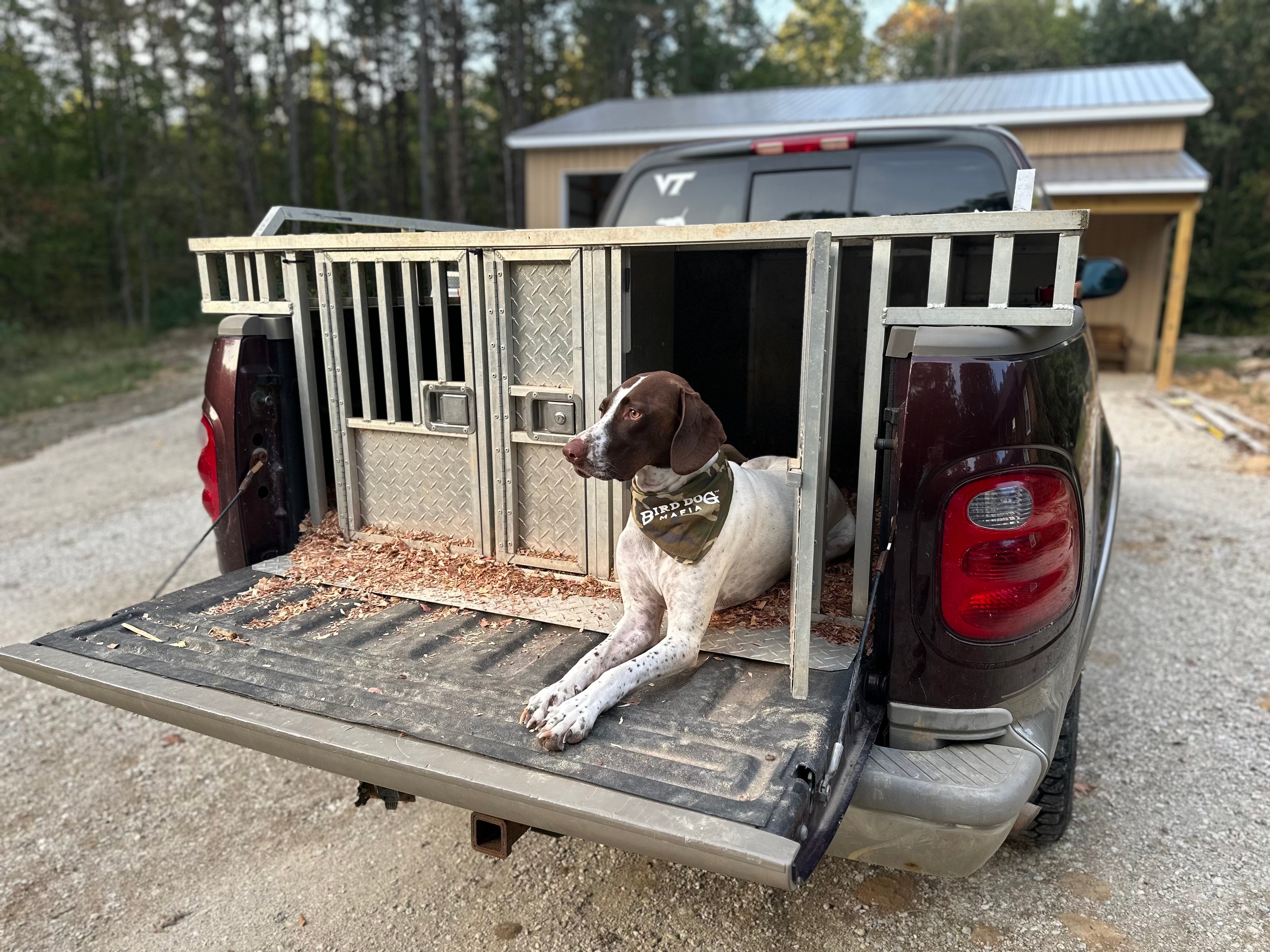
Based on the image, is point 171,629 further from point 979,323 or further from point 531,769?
point 979,323

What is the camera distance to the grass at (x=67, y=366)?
1320 centimetres

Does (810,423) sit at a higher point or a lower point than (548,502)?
higher

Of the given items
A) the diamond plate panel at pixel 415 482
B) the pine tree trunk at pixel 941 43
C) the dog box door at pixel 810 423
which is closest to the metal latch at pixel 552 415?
the diamond plate panel at pixel 415 482

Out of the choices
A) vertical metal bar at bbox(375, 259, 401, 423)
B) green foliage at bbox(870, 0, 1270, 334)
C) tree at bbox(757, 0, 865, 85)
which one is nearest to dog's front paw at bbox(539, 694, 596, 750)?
vertical metal bar at bbox(375, 259, 401, 423)

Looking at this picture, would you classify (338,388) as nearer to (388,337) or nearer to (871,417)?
Answer: (388,337)

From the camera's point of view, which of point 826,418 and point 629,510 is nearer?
point 826,418

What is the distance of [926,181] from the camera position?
13.3 feet

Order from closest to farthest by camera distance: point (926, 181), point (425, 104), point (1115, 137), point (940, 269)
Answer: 1. point (940, 269)
2. point (926, 181)
3. point (1115, 137)
4. point (425, 104)

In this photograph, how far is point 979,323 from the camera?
2.02 m

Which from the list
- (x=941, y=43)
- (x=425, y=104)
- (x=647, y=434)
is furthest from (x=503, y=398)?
(x=941, y=43)

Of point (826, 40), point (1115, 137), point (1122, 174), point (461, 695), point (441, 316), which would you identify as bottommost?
point (461, 695)

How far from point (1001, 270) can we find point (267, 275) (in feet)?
8.17

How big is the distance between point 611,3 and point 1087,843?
106 ft

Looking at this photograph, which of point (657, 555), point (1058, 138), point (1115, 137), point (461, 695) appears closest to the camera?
point (461, 695)
